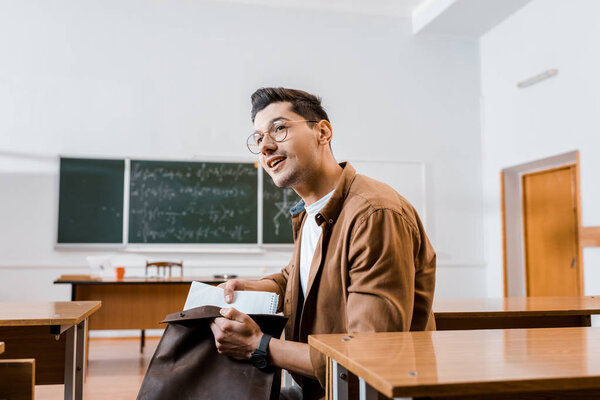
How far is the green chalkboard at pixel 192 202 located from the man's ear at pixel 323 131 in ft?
13.9

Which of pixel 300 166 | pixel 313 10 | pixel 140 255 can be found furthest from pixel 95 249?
pixel 300 166

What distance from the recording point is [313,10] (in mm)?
6047

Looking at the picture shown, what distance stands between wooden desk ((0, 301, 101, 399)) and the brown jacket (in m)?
0.86

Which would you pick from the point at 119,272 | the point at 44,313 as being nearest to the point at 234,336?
the point at 44,313

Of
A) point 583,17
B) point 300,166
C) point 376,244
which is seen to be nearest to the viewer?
point 376,244

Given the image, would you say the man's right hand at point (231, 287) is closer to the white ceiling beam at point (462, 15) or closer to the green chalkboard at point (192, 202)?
the green chalkboard at point (192, 202)

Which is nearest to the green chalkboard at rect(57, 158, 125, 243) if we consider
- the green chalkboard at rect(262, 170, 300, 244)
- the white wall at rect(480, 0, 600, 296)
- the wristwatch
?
the green chalkboard at rect(262, 170, 300, 244)

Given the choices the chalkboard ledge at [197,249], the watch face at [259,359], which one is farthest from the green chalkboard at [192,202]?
the watch face at [259,359]

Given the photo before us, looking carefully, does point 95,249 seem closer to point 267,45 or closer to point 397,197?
point 267,45

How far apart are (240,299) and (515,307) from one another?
1265mm

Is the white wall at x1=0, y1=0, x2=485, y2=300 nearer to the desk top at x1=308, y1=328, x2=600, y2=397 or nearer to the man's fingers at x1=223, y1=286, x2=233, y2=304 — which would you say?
the man's fingers at x1=223, y1=286, x2=233, y2=304

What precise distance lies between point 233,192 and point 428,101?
2475mm

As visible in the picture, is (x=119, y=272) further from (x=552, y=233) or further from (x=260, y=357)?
(x=552, y=233)

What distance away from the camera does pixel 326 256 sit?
1310mm
